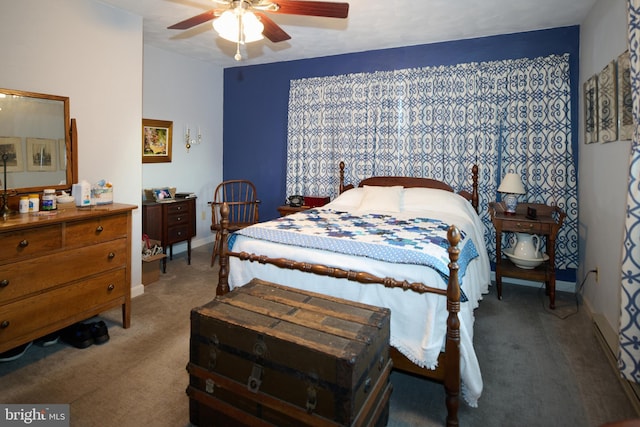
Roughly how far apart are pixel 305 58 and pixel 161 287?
3.29m

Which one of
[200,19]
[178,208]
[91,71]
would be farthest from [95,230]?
[178,208]

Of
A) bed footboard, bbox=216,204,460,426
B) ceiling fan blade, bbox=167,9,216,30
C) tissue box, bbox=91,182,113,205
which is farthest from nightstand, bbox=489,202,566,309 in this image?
tissue box, bbox=91,182,113,205

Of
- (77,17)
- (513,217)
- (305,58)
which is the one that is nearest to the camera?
(77,17)

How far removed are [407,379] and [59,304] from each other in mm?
2181

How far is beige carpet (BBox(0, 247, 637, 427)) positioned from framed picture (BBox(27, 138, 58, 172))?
122cm

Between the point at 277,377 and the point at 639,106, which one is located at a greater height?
the point at 639,106

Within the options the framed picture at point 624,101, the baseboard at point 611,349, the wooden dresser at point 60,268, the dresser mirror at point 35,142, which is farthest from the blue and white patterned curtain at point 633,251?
the dresser mirror at point 35,142

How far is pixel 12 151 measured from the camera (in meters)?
2.50

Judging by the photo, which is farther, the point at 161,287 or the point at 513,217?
the point at 161,287

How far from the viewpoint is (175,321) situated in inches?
116

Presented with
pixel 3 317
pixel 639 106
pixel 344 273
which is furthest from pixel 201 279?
pixel 639 106

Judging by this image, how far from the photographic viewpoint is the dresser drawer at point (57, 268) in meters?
2.09

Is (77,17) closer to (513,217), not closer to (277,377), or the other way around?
(277,377)

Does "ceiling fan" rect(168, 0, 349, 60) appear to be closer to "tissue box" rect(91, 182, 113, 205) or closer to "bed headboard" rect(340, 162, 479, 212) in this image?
"tissue box" rect(91, 182, 113, 205)
